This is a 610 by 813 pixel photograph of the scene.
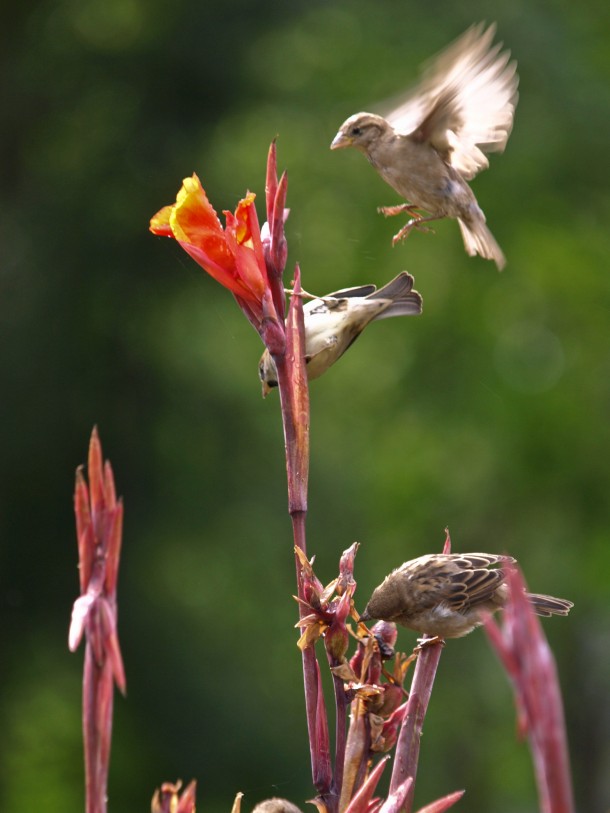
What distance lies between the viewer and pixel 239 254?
5.55 ft

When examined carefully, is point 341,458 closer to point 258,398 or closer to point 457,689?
point 258,398

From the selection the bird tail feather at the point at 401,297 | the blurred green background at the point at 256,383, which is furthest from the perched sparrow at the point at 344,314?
the blurred green background at the point at 256,383

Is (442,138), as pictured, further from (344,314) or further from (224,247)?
(224,247)

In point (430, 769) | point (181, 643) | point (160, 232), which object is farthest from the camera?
point (430, 769)

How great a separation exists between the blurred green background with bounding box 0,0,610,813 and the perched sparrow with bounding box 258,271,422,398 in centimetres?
704

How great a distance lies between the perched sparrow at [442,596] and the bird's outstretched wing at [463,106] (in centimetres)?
144

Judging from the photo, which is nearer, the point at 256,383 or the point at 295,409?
the point at 295,409

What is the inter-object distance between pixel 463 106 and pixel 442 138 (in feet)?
0.76

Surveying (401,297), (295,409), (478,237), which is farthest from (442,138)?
(295,409)

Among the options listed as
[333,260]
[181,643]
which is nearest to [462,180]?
[181,643]

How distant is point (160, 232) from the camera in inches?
A: 72.9

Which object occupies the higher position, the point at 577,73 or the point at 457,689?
the point at 577,73

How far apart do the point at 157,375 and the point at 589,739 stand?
5.82 m

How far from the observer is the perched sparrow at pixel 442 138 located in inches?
145
